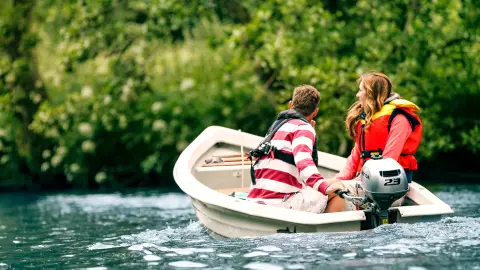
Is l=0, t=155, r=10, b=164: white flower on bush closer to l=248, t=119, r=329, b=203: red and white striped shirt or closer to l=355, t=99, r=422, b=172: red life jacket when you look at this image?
l=248, t=119, r=329, b=203: red and white striped shirt

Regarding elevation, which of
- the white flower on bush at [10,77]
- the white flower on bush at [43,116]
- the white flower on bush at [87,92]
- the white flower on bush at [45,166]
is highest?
the white flower on bush at [10,77]

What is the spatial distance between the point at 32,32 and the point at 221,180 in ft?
25.8

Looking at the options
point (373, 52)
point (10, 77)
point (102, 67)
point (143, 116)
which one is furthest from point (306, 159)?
point (10, 77)

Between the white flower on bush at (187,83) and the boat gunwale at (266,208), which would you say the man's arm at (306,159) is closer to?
the boat gunwale at (266,208)

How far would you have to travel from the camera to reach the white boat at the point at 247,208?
18.5 ft

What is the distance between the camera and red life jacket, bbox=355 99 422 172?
6.01 meters

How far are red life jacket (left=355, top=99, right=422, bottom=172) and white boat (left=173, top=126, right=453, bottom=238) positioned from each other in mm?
294

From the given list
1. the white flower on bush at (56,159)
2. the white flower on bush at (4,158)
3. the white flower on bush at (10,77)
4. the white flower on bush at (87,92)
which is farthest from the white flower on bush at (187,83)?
the white flower on bush at (4,158)

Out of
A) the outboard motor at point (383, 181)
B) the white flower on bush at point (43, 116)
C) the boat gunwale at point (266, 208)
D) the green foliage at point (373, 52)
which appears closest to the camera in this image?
the outboard motor at point (383, 181)

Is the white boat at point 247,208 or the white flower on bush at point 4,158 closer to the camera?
the white boat at point 247,208

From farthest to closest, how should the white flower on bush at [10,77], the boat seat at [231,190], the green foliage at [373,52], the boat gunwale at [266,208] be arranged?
the white flower on bush at [10,77] → the green foliage at [373,52] → the boat seat at [231,190] → the boat gunwale at [266,208]

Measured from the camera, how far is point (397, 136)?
19.5ft

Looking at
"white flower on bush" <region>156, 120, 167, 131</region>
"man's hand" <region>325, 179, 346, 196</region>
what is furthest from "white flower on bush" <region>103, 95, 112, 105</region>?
"man's hand" <region>325, 179, 346, 196</region>

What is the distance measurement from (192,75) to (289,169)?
8.92 meters
